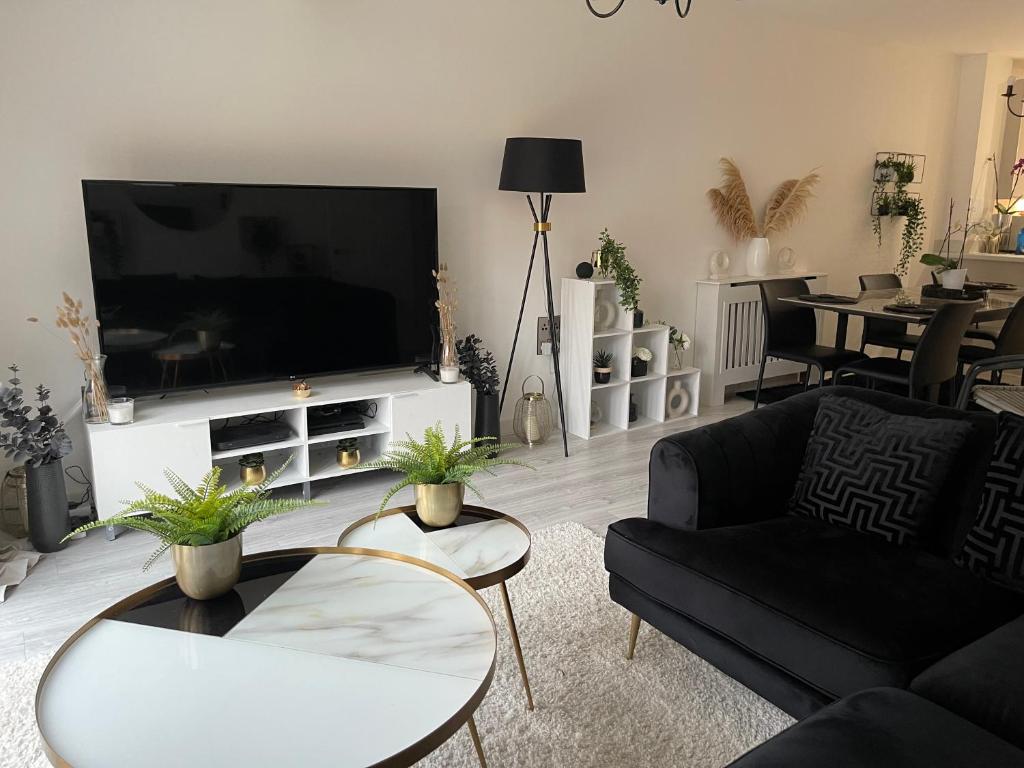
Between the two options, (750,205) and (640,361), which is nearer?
(640,361)

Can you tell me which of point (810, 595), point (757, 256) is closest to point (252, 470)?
point (810, 595)

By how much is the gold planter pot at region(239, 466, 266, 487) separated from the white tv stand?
8cm

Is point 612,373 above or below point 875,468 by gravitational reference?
below

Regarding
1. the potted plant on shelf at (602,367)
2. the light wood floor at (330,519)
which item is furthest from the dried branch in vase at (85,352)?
the potted plant on shelf at (602,367)

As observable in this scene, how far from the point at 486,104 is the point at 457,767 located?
122 inches

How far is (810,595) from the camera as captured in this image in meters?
1.78

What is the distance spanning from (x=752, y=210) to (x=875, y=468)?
11.1ft

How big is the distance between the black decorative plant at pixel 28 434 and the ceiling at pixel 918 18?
3886 millimetres

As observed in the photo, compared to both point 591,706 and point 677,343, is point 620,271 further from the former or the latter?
point 591,706

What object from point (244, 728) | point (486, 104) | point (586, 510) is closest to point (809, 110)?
point (486, 104)

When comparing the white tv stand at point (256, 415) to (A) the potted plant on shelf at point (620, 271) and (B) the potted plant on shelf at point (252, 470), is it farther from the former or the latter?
(A) the potted plant on shelf at point (620, 271)

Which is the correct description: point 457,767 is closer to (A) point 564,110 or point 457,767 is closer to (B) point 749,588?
(B) point 749,588

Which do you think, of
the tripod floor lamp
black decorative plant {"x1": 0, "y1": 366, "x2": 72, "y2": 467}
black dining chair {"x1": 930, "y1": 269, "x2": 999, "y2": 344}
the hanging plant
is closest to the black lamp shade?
the tripod floor lamp

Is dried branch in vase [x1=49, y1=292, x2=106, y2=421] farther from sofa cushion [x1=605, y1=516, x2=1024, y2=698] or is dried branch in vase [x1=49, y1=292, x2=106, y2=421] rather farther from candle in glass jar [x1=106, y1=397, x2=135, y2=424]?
sofa cushion [x1=605, y1=516, x2=1024, y2=698]
